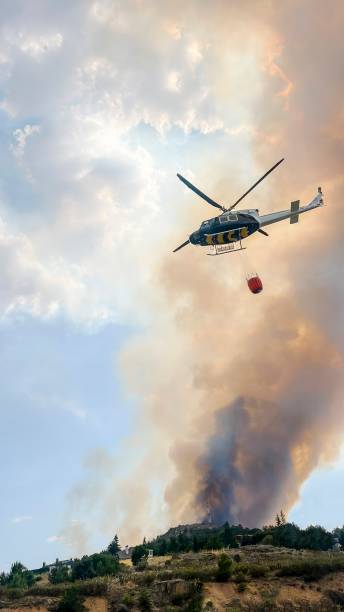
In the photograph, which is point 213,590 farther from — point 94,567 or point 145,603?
point 94,567

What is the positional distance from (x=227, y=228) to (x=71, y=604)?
150 feet

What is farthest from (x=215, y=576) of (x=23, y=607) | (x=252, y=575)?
(x=23, y=607)

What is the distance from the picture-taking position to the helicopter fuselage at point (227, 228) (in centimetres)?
7150

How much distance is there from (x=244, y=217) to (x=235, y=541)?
1972 inches

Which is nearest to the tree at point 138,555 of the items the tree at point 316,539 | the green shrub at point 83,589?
the tree at point 316,539

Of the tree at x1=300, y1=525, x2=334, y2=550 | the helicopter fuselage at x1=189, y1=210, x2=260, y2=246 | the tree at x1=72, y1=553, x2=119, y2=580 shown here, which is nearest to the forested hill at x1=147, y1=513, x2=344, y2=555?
the tree at x1=300, y1=525, x2=334, y2=550

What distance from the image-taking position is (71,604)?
167ft

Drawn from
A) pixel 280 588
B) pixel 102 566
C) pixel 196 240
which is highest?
pixel 196 240

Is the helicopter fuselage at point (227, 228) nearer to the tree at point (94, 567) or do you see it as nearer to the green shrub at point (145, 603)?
the green shrub at point (145, 603)

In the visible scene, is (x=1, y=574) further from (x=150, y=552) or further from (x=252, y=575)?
(x=252, y=575)

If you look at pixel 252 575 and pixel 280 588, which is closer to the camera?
pixel 280 588

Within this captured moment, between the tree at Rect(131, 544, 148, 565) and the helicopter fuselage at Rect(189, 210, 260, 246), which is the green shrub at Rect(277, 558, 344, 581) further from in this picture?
the helicopter fuselage at Rect(189, 210, 260, 246)

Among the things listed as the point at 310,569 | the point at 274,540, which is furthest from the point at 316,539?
the point at 310,569

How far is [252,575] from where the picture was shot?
56.6 meters
